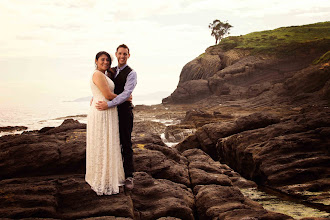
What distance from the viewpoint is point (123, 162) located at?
770 cm

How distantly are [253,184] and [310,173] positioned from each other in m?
2.53

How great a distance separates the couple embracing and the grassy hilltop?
73760 millimetres

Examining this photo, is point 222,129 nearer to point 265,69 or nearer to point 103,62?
point 103,62

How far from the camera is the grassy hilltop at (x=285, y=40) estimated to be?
7150 centimetres

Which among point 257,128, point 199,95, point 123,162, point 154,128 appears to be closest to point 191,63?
point 199,95

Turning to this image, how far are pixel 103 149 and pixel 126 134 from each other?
71cm

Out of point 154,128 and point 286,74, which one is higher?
point 286,74

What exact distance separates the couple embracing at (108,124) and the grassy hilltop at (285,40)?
2904 inches

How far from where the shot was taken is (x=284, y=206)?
10367mm

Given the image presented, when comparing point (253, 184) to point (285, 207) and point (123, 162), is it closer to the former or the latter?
point (285, 207)

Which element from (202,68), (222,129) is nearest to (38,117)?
(202,68)

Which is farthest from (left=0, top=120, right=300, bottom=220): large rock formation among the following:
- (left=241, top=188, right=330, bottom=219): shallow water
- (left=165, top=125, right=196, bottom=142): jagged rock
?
(left=165, top=125, right=196, bottom=142): jagged rock

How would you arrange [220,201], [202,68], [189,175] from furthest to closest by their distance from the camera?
[202,68]
[189,175]
[220,201]

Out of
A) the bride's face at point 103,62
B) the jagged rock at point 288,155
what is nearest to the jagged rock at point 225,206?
the jagged rock at point 288,155
